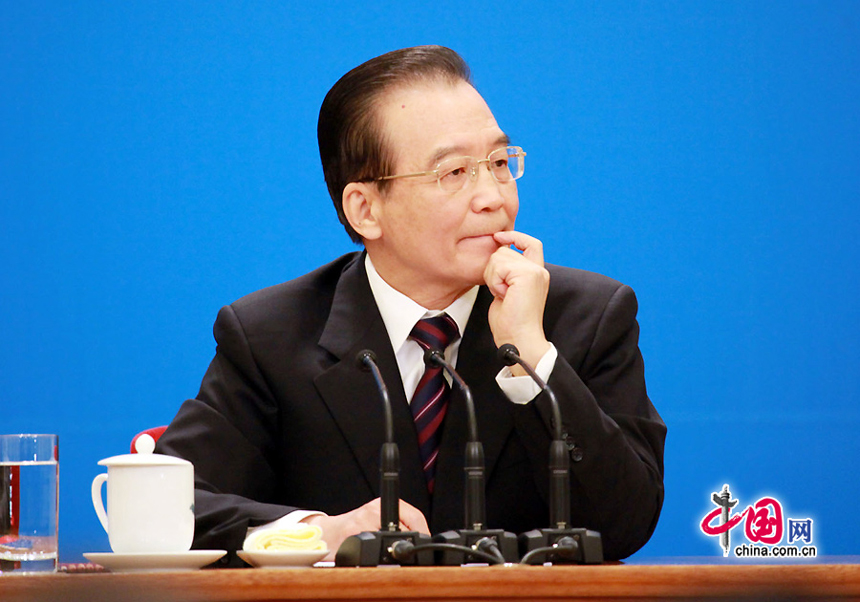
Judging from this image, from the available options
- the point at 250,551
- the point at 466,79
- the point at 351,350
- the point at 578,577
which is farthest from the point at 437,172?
the point at 578,577

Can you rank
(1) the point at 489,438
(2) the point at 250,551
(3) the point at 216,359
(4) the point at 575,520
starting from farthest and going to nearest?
(3) the point at 216,359
(1) the point at 489,438
(4) the point at 575,520
(2) the point at 250,551

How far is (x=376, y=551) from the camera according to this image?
4.16 ft

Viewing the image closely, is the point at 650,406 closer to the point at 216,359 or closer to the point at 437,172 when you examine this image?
the point at 437,172

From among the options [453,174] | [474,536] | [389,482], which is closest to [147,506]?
[389,482]

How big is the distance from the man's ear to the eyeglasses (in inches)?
6.3

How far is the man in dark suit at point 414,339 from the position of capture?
A: 1.99 m

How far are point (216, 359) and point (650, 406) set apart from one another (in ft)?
2.84

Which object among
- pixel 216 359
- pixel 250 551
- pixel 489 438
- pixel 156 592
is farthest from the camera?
pixel 216 359

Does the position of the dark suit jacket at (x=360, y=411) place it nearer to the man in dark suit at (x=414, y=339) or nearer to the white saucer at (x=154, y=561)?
the man in dark suit at (x=414, y=339)

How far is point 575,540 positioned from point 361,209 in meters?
1.09

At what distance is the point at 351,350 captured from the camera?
6.82ft

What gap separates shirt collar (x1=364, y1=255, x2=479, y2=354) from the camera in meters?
2.12

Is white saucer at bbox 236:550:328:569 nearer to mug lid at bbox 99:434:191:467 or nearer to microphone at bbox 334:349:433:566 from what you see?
microphone at bbox 334:349:433:566

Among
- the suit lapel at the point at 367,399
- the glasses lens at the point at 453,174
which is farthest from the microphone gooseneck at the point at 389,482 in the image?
the glasses lens at the point at 453,174
